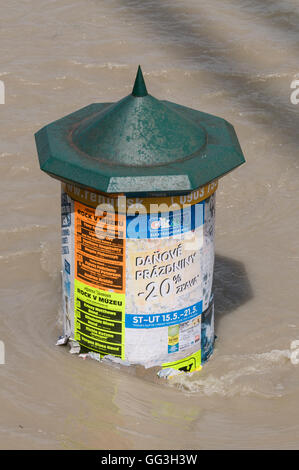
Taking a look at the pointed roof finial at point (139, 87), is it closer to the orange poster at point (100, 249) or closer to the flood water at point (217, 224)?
the orange poster at point (100, 249)

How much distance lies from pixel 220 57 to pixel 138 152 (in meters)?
3.98

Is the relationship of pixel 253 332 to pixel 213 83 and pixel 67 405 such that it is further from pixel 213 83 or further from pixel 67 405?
pixel 213 83

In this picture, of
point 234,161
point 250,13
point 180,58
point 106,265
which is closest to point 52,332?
point 106,265

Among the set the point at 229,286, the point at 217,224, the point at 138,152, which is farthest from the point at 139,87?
the point at 217,224

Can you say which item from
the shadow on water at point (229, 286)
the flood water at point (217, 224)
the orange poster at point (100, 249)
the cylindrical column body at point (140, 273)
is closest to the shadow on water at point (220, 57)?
the flood water at point (217, 224)

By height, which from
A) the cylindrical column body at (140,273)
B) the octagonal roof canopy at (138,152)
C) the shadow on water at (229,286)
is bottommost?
the shadow on water at (229,286)

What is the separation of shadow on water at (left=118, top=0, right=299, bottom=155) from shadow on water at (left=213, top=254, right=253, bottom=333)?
5.28 feet

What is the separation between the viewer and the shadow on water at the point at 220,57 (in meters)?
6.74

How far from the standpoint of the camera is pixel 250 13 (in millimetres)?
8109

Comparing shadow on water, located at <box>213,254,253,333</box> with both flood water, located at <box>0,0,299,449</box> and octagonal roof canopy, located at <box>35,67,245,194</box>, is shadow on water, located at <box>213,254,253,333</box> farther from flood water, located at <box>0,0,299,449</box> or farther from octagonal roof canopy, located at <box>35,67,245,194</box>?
octagonal roof canopy, located at <box>35,67,245,194</box>

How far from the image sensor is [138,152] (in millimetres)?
3697

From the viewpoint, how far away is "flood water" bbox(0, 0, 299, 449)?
12.5 feet

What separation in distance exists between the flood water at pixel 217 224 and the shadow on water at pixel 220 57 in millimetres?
16

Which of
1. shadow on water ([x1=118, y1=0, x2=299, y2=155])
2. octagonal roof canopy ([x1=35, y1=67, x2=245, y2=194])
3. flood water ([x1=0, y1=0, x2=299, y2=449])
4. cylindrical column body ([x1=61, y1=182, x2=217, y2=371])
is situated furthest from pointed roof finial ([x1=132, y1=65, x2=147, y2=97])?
shadow on water ([x1=118, y1=0, x2=299, y2=155])
